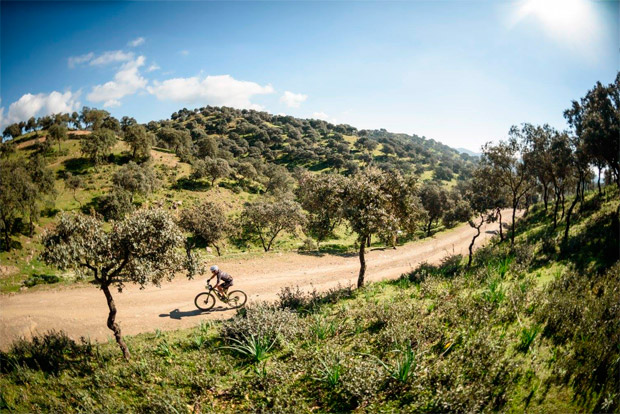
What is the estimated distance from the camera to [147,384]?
881 centimetres

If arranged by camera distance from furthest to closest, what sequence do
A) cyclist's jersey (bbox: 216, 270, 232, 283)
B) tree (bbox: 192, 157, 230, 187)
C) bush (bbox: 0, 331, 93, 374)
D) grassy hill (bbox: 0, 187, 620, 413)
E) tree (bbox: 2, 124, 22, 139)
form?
tree (bbox: 2, 124, 22, 139)
tree (bbox: 192, 157, 230, 187)
cyclist's jersey (bbox: 216, 270, 232, 283)
bush (bbox: 0, 331, 93, 374)
grassy hill (bbox: 0, 187, 620, 413)

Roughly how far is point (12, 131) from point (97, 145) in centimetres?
4139

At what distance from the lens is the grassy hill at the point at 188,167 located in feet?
111

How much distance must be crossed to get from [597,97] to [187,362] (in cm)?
3186

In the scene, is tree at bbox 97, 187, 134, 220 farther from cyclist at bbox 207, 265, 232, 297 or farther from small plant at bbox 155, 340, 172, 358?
small plant at bbox 155, 340, 172, 358

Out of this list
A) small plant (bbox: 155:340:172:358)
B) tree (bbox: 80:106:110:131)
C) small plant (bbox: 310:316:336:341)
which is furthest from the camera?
tree (bbox: 80:106:110:131)

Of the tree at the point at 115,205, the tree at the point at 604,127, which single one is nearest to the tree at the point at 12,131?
the tree at the point at 115,205

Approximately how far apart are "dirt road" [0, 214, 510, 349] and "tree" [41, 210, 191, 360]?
463cm

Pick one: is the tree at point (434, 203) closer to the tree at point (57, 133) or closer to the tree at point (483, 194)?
the tree at point (483, 194)

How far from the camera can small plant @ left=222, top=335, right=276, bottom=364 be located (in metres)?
9.66

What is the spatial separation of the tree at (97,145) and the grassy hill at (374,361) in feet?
202

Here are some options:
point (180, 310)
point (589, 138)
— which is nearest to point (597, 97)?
point (589, 138)

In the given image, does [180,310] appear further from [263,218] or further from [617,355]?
[263,218]

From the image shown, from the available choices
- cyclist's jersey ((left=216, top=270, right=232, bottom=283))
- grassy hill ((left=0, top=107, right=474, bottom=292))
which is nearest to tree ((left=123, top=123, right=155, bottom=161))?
grassy hill ((left=0, top=107, right=474, bottom=292))
